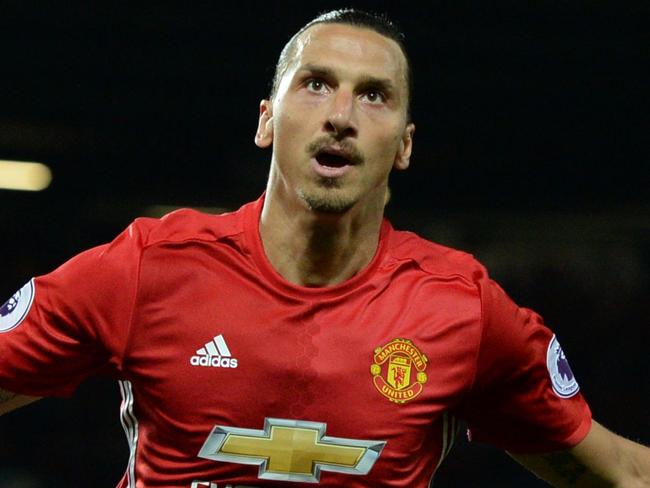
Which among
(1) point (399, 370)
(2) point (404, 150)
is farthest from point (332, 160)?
(1) point (399, 370)

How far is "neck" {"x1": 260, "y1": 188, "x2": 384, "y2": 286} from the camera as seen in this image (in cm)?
193

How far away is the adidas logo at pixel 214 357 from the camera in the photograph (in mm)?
1829

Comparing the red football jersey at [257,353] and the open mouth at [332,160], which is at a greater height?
the open mouth at [332,160]

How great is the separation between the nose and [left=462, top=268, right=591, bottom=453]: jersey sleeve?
0.35 meters

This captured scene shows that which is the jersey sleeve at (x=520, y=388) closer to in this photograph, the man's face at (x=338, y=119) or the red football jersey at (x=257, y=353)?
the red football jersey at (x=257, y=353)

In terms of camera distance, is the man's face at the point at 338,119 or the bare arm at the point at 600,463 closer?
the man's face at the point at 338,119

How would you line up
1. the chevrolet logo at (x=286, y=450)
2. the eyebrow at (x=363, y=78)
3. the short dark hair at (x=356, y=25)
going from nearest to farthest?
the chevrolet logo at (x=286, y=450) → the eyebrow at (x=363, y=78) → the short dark hair at (x=356, y=25)

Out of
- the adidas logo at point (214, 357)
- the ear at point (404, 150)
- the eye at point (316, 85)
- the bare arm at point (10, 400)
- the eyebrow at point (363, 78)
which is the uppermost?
the eyebrow at point (363, 78)

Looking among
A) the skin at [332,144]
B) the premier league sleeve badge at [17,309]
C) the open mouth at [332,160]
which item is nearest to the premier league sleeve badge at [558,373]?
the skin at [332,144]

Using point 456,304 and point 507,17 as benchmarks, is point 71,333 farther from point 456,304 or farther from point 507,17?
point 507,17

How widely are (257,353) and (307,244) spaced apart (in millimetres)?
212

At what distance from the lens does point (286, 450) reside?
1804 millimetres

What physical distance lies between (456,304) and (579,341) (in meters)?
3.28

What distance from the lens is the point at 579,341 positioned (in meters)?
5.05
